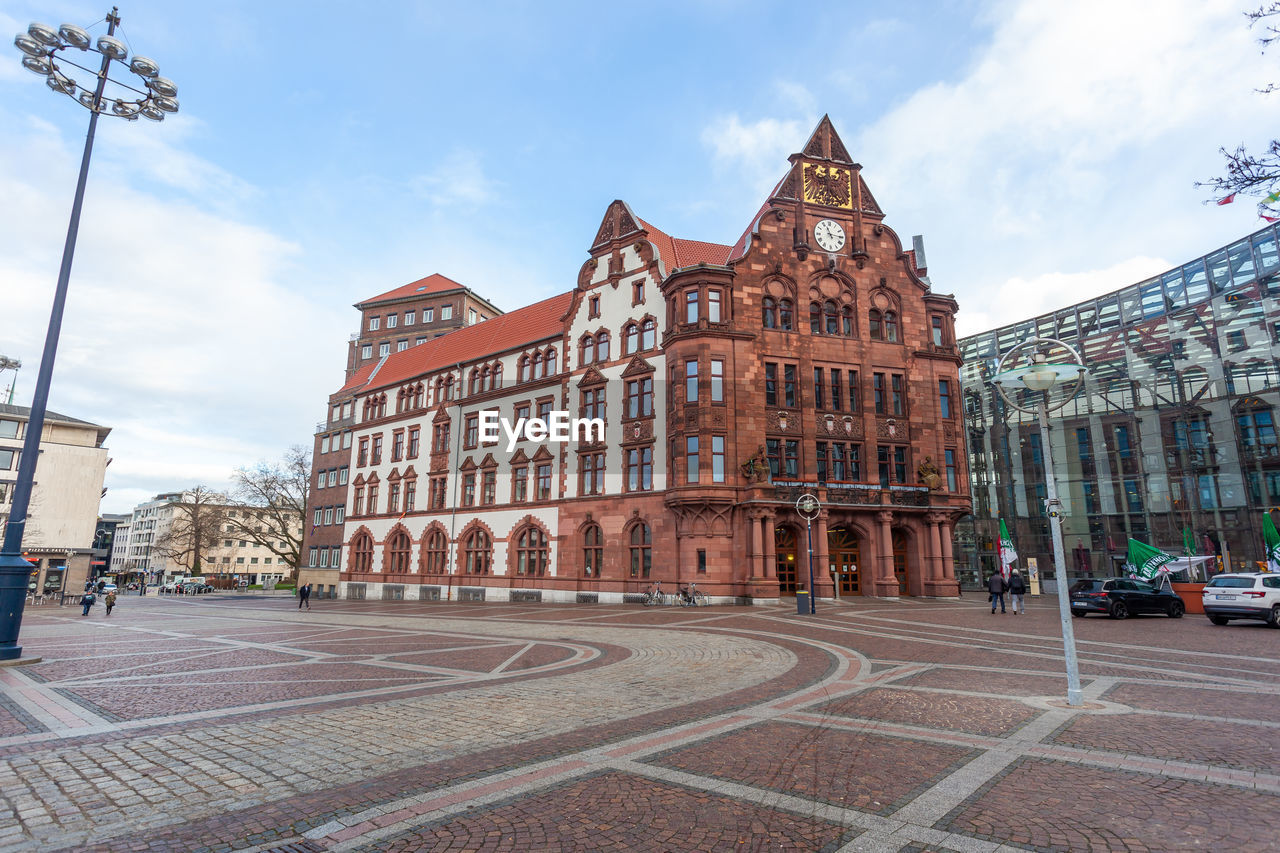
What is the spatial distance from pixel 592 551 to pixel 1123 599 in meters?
24.8

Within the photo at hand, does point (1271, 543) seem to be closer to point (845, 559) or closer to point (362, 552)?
point (845, 559)

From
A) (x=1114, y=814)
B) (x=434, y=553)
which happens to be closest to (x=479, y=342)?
(x=434, y=553)

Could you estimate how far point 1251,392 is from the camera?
38.8 meters

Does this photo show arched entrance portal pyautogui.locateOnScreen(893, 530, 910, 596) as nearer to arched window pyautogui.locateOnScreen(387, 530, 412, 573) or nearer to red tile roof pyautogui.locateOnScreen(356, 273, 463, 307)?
arched window pyautogui.locateOnScreen(387, 530, 412, 573)

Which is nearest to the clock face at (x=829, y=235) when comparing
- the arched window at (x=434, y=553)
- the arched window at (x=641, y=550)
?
the arched window at (x=641, y=550)

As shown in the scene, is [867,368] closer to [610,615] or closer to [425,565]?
[610,615]

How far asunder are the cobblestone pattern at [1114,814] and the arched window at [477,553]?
4091cm

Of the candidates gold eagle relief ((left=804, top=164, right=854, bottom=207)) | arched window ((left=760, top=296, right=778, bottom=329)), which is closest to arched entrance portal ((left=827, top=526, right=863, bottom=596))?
arched window ((left=760, top=296, right=778, bottom=329))

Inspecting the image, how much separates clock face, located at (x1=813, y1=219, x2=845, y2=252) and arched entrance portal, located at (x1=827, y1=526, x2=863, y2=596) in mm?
16119

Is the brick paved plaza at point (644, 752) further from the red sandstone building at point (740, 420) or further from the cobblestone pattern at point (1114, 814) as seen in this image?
the red sandstone building at point (740, 420)

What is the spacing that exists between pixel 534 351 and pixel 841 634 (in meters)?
31.0

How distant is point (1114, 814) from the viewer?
493 cm

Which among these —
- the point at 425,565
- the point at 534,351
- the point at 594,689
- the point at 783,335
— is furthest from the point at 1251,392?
the point at 425,565

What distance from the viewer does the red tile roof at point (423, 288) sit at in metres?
69.8
